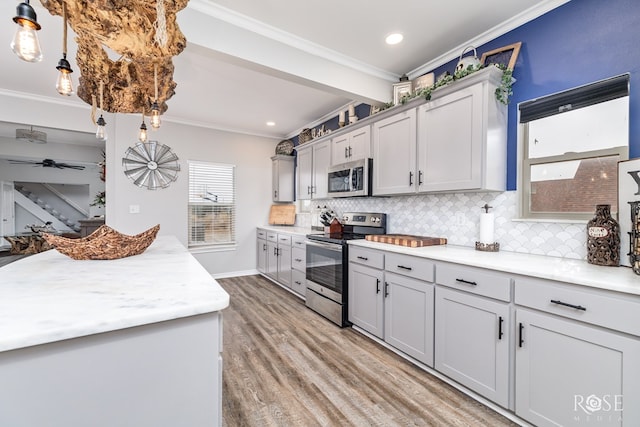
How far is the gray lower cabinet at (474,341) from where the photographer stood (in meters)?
1.66

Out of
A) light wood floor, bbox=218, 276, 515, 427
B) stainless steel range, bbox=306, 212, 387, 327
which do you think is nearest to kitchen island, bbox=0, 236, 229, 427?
light wood floor, bbox=218, 276, 515, 427

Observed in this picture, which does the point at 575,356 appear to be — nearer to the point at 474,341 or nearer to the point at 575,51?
the point at 474,341

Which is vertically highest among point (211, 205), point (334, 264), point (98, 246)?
point (211, 205)

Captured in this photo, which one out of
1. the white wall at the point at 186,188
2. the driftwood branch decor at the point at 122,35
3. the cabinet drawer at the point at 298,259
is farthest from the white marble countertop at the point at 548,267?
the white wall at the point at 186,188

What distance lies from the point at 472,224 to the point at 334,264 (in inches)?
54.8

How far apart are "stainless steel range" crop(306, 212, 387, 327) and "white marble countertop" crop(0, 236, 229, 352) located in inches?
69.4

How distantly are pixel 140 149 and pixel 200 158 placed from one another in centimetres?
87

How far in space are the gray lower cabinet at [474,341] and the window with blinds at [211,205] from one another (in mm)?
4043

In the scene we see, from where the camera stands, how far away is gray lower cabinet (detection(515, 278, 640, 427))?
4.06 ft

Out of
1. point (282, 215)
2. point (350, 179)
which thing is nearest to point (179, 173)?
point (282, 215)

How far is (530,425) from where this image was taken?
158cm

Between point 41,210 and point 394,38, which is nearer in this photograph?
point 394,38

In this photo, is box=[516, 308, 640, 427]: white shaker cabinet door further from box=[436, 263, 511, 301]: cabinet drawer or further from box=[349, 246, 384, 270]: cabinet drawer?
box=[349, 246, 384, 270]: cabinet drawer

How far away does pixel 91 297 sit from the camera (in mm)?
927
